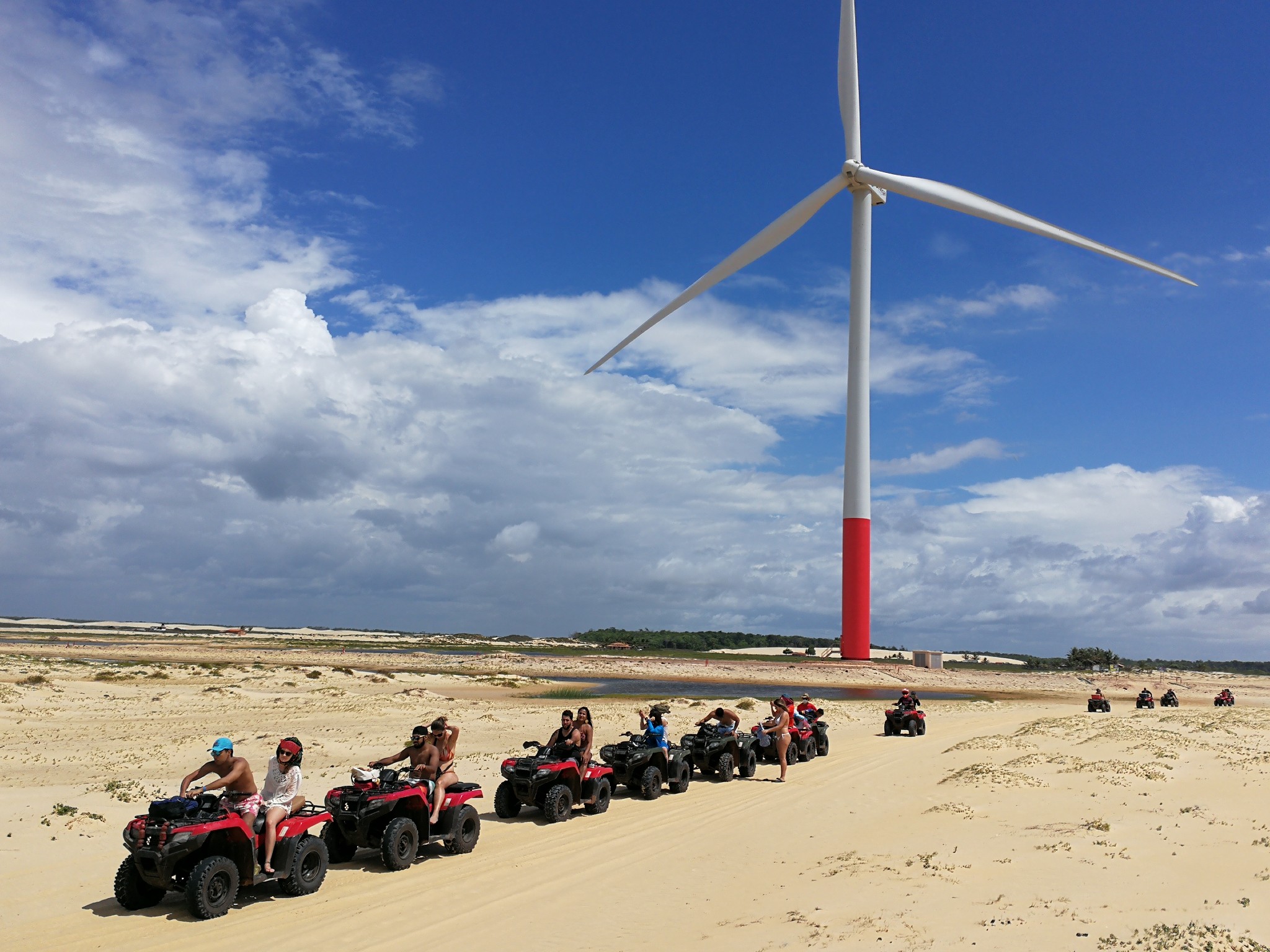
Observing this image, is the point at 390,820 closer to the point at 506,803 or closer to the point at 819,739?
the point at 506,803

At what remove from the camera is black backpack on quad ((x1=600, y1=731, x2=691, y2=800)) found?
61.2 feet

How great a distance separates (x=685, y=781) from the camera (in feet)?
65.0

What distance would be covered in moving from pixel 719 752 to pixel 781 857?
26.8ft

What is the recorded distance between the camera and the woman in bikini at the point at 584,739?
54.6 feet

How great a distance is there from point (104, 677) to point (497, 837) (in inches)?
1680

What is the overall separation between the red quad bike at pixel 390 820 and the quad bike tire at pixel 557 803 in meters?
2.53

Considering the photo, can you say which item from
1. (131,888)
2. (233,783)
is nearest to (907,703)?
(233,783)

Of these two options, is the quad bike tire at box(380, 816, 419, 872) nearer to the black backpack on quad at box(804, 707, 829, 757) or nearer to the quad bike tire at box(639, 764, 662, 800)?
the quad bike tire at box(639, 764, 662, 800)

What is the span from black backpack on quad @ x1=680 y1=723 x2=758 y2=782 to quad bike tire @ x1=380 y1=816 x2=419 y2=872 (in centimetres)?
877

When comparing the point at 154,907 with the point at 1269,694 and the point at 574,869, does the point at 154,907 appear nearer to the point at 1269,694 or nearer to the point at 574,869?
the point at 574,869

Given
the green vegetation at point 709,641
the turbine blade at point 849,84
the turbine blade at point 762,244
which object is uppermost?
the turbine blade at point 849,84

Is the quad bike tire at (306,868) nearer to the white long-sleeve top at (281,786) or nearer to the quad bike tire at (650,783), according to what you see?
the white long-sleeve top at (281,786)

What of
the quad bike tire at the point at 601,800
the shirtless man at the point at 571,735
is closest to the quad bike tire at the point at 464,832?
the shirtless man at the point at 571,735

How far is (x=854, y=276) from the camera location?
55.3 meters
